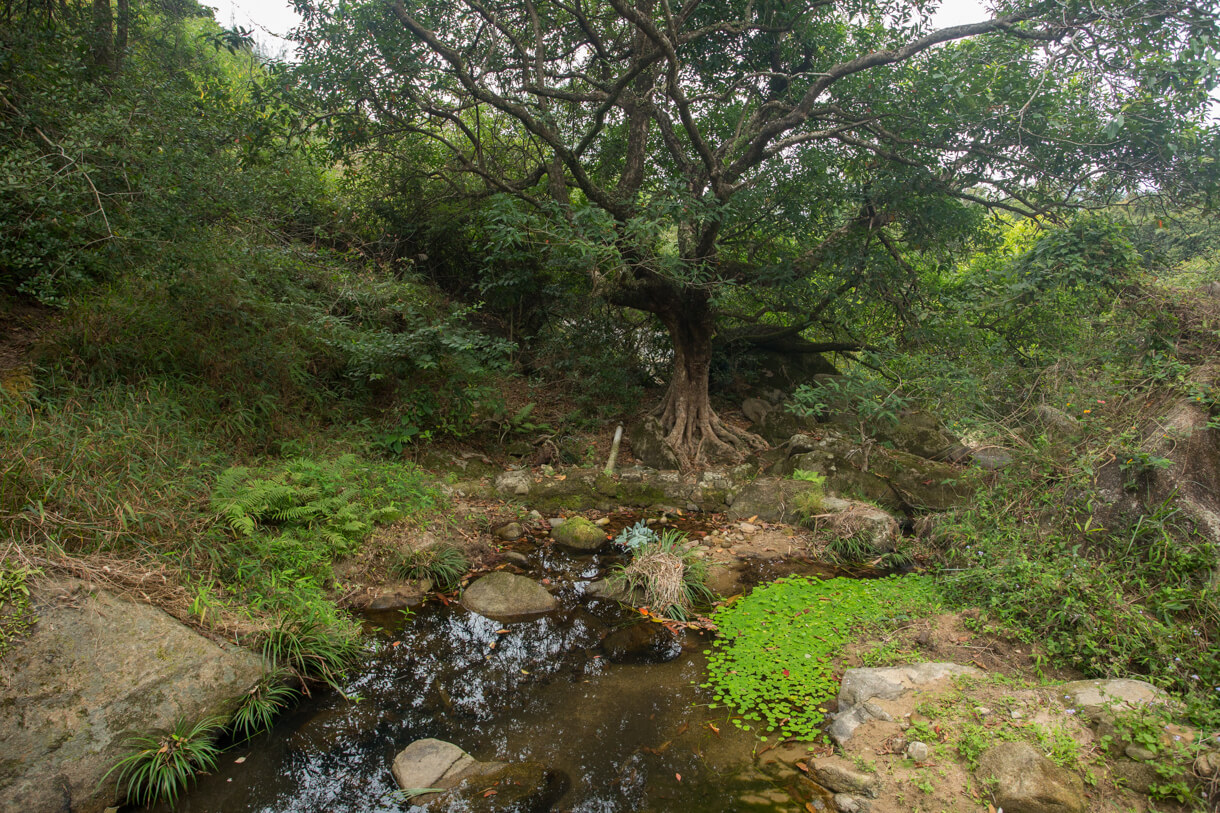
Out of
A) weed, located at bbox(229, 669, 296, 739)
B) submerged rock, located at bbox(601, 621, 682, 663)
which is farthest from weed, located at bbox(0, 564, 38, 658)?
submerged rock, located at bbox(601, 621, 682, 663)

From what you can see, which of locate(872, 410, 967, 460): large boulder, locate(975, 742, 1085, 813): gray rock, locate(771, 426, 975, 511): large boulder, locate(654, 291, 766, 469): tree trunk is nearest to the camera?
locate(975, 742, 1085, 813): gray rock

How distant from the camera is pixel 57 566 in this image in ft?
11.7

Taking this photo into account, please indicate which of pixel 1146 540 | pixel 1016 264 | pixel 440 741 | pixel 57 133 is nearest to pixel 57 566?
pixel 440 741

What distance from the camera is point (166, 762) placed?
10.6 feet

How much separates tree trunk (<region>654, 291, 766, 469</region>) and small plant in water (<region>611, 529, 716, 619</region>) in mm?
3544

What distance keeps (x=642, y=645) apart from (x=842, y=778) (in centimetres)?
181

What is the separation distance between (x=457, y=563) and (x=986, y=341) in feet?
23.1

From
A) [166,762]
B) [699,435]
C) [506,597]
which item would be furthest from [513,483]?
[166,762]

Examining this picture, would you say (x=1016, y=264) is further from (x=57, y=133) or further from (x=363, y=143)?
(x=57, y=133)

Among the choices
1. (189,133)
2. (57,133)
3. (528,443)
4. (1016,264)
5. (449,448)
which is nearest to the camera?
(57,133)

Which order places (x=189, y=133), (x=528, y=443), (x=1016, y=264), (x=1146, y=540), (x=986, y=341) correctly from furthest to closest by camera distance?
(x=528, y=443)
(x=986, y=341)
(x=1016, y=264)
(x=189, y=133)
(x=1146, y=540)

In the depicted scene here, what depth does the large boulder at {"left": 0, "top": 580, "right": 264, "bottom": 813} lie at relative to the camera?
2.96 m

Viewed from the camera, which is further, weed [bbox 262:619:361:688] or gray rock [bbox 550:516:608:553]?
gray rock [bbox 550:516:608:553]

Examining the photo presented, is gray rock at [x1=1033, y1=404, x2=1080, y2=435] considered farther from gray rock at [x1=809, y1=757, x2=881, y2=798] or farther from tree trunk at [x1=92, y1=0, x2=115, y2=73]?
tree trunk at [x1=92, y1=0, x2=115, y2=73]
